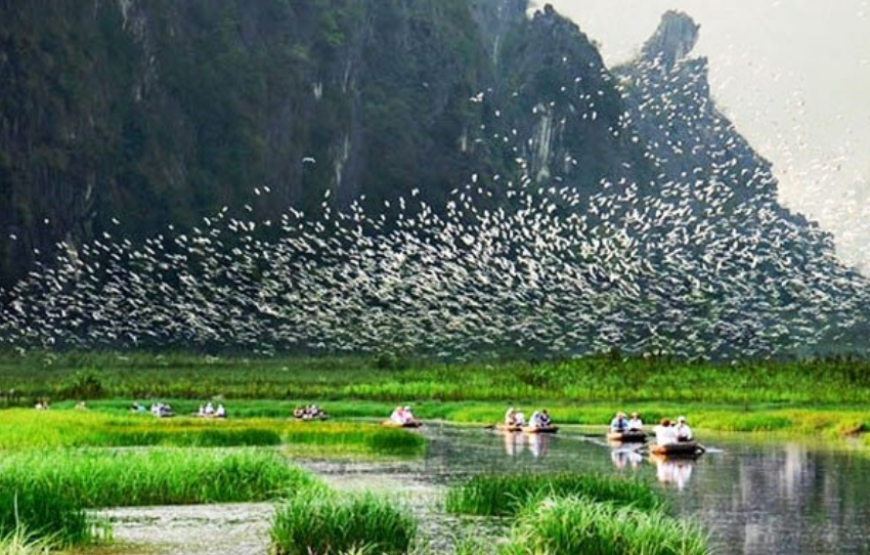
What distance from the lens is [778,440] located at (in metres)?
64.1

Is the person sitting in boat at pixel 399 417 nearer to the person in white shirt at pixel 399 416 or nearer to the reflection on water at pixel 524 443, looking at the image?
the person in white shirt at pixel 399 416

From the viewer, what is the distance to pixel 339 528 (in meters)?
26.7

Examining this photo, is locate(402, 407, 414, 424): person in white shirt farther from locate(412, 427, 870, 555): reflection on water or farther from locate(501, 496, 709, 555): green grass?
locate(501, 496, 709, 555): green grass

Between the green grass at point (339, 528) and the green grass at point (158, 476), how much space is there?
5424 millimetres

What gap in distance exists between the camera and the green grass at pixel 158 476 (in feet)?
113

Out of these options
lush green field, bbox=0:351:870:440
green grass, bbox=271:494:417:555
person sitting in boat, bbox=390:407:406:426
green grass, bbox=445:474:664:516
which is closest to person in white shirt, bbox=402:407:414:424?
person sitting in boat, bbox=390:407:406:426

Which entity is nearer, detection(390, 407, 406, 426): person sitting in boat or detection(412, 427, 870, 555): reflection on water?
detection(412, 427, 870, 555): reflection on water

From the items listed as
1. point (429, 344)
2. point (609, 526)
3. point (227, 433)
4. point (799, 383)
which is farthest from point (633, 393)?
point (429, 344)

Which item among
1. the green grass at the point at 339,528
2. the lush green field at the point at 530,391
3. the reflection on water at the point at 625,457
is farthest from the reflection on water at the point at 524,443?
the green grass at the point at 339,528

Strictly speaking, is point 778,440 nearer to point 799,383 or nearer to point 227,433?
Answer: point 227,433

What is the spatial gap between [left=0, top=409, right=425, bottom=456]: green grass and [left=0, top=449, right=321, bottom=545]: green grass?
33.0 ft

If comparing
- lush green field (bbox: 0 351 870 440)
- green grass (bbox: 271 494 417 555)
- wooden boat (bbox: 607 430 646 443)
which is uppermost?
lush green field (bbox: 0 351 870 440)

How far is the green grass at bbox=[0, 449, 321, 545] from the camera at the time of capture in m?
34.4

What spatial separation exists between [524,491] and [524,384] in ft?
221
